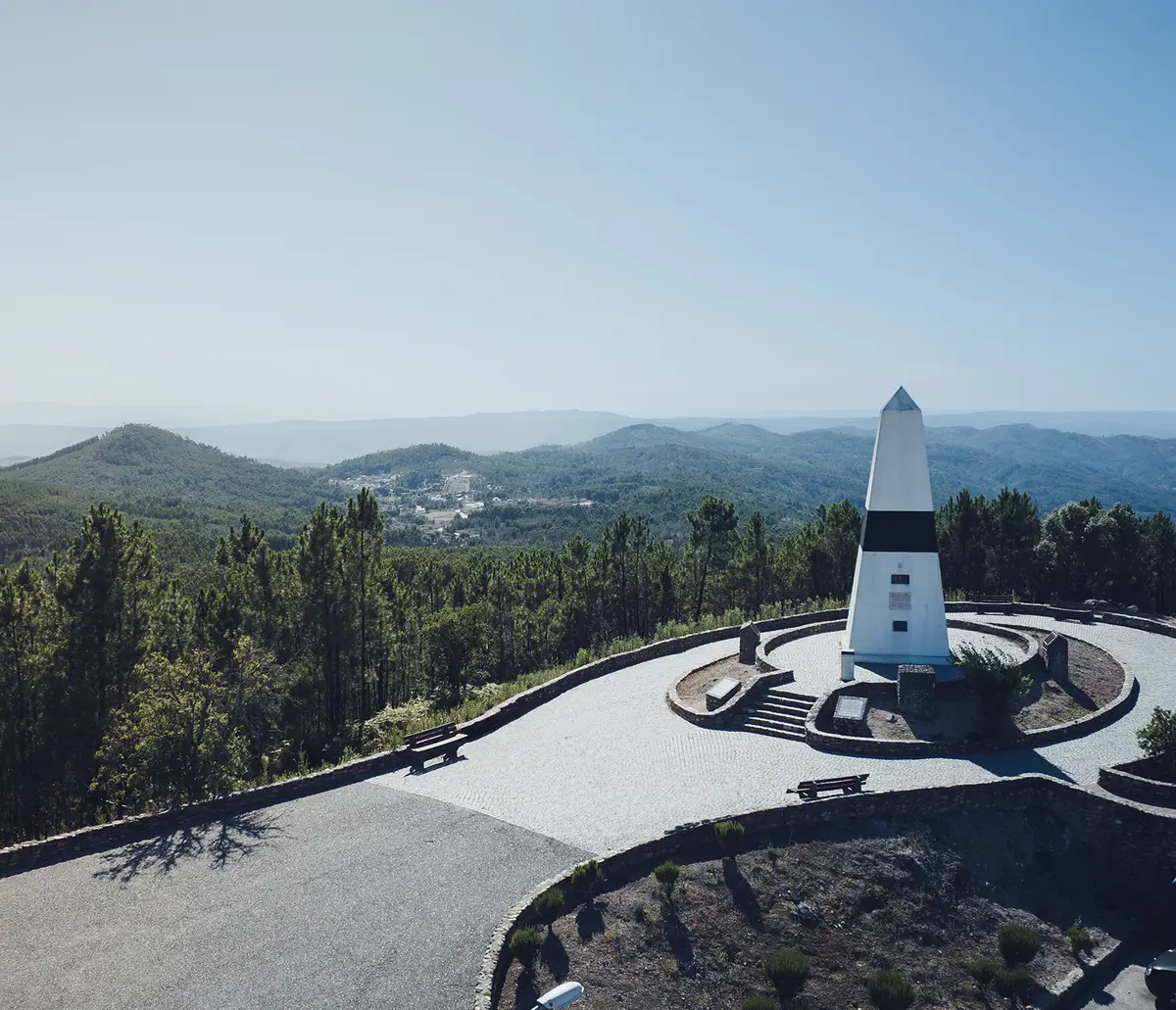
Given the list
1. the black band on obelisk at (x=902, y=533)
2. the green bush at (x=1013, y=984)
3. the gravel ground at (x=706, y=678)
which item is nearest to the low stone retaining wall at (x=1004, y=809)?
the green bush at (x=1013, y=984)

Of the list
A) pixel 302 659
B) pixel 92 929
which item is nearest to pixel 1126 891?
pixel 92 929

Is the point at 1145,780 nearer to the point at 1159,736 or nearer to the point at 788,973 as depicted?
the point at 1159,736

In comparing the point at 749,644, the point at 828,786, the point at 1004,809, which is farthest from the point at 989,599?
the point at 828,786

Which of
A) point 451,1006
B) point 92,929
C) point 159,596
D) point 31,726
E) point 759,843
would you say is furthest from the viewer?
point 159,596

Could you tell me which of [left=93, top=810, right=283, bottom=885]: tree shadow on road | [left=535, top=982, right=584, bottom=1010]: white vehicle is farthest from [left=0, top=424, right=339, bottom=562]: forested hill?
[left=535, top=982, right=584, bottom=1010]: white vehicle

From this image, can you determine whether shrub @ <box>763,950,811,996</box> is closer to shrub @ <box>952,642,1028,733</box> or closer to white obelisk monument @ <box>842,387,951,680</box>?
shrub @ <box>952,642,1028,733</box>

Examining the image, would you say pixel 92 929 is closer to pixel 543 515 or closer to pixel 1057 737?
pixel 1057 737
